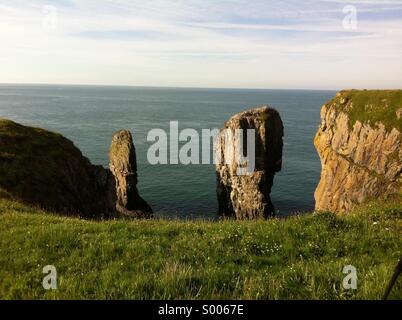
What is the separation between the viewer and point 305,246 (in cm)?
1142

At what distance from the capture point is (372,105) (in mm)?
60688

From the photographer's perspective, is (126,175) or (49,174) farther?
(126,175)

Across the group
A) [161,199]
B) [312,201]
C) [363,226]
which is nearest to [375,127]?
[312,201]

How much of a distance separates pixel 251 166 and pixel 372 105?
24936mm

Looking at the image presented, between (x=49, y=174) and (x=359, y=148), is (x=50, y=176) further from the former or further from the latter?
(x=359, y=148)

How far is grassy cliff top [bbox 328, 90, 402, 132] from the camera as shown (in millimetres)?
56500

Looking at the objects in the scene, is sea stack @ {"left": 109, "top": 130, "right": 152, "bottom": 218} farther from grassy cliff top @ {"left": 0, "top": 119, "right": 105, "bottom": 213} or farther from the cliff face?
the cliff face

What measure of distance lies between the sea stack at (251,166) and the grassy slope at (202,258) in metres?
54.7

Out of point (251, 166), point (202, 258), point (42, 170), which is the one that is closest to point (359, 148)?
point (251, 166)

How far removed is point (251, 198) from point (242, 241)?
5981cm

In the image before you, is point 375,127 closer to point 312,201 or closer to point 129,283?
point 312,201

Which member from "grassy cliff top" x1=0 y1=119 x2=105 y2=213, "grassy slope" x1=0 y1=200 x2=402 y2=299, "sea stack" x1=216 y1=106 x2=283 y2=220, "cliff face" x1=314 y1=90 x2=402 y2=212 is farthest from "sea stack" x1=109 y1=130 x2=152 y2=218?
"grassy slope" x1=0 y1=200 x2=402 y2=299

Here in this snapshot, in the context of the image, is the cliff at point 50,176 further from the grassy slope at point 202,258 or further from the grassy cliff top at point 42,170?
the grassy slope at point 202,258

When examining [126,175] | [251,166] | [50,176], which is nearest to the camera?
[50,176]
